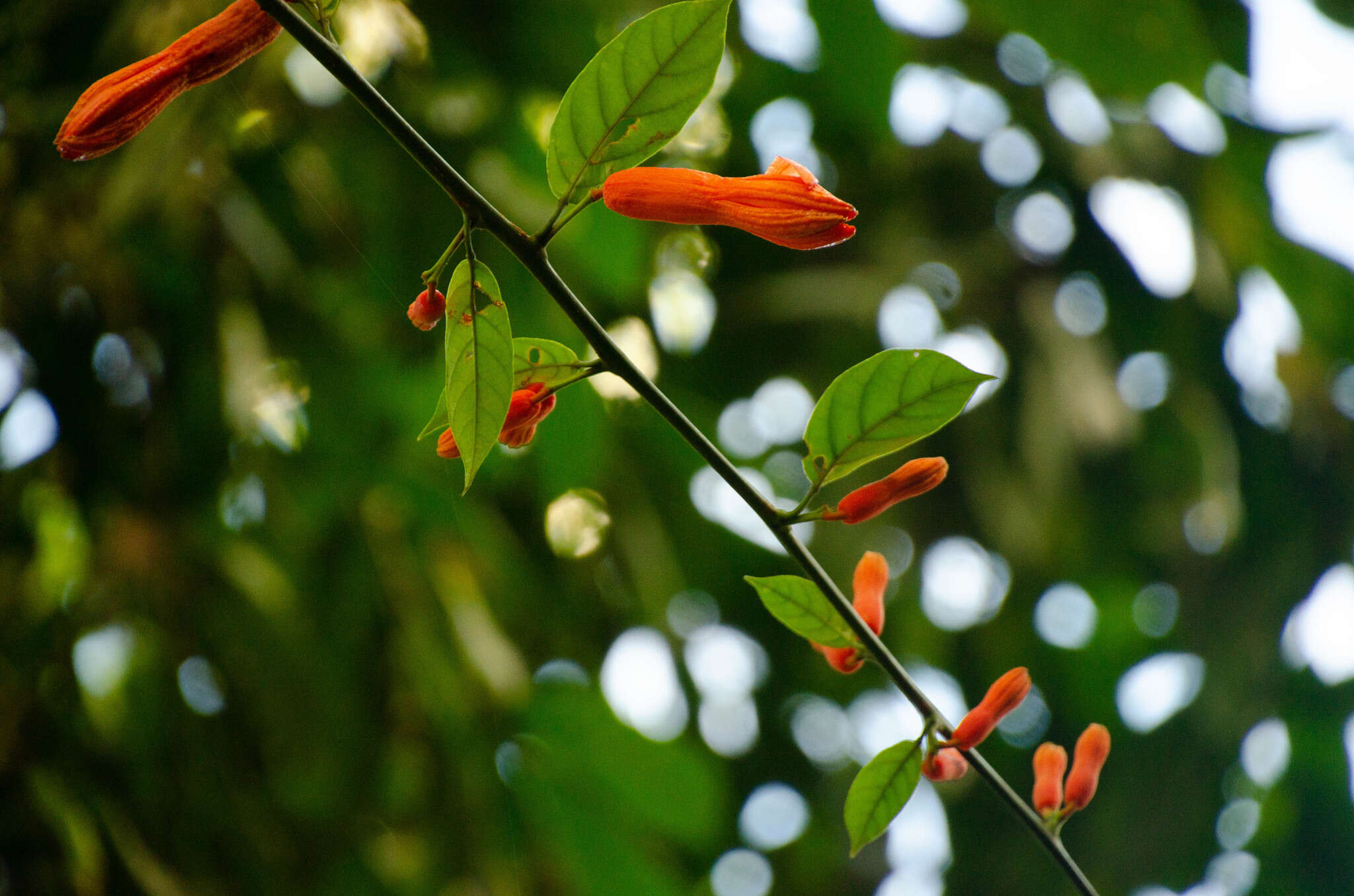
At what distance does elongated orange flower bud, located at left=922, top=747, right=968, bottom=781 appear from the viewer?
541 mm

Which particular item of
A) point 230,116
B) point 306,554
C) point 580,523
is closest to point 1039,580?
point 580,523

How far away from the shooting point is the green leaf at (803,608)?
501 millimetres

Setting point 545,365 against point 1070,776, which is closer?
point 545,365

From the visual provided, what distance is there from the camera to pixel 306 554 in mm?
1709

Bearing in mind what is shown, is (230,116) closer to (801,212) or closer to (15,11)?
(15,11)

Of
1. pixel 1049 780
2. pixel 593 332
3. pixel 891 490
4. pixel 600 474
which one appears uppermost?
pixel 593 332

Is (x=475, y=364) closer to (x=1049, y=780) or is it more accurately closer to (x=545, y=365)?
(x=545, y=365)

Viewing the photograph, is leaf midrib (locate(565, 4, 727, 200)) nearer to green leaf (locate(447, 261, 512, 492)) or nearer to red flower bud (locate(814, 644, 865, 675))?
green leaf (locate(447, 261, 512, 492))

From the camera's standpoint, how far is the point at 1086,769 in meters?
0.62

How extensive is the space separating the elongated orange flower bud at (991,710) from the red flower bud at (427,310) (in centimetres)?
35

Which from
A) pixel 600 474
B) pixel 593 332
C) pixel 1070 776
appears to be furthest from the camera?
pixel 600 474

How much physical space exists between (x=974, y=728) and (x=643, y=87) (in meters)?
0.38

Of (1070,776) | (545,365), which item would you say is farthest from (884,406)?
(1070,776)

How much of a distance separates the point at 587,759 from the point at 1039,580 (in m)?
1.17
